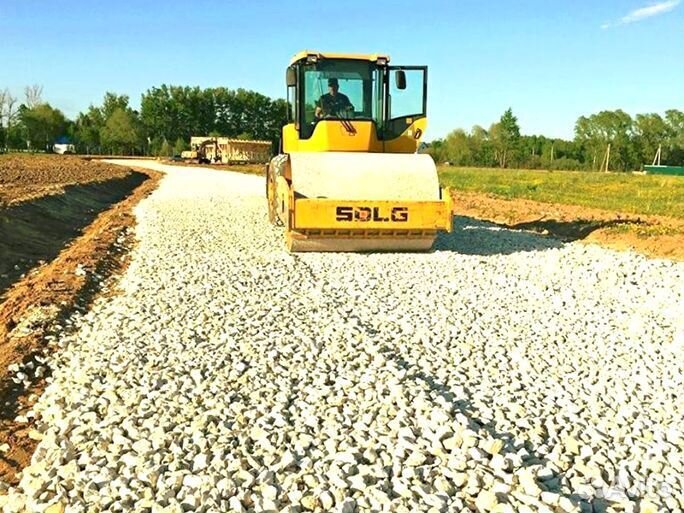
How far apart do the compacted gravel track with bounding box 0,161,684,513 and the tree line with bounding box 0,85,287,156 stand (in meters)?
73.3

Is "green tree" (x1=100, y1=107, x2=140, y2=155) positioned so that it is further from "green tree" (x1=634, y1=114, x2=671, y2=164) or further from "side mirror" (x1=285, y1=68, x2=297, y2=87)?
"side mirror" (x1=285, y1=68, x2=297, y2=87)

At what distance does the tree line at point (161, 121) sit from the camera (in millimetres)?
80375

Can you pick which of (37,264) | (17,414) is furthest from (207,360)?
(37,264)

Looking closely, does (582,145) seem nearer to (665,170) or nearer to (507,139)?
(507,139)

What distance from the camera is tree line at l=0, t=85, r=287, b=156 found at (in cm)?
8038

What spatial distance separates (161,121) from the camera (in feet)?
305

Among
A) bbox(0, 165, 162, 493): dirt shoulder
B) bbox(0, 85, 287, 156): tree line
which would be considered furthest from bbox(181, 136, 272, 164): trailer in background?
bbox(0, 165, 162, 493): dirt shoulder

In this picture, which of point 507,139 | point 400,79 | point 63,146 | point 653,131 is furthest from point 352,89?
point 653,131

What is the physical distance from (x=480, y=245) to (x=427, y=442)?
8.87 metres

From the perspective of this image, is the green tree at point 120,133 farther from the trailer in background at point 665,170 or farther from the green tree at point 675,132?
the green tree at point 675,132

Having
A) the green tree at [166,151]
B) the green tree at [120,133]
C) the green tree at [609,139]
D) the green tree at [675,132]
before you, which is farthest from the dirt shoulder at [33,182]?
the green tree at [675,132]

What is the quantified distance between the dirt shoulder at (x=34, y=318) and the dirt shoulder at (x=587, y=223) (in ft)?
32.0

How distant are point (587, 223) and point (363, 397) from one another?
13.0 m

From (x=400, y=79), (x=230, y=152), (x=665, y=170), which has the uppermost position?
(x=400, y=79)
